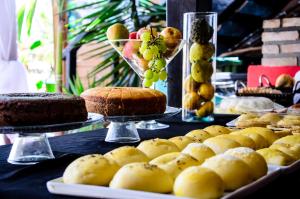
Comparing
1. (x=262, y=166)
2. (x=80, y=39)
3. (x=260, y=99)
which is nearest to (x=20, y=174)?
(x=262, y=166)

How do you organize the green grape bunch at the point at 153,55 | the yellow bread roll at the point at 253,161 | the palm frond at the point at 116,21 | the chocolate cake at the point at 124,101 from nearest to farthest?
the yellow bread roll at the point at 253,161
the chocolate cake at the point at 124,101
the green grape bunch at the point at 153,55
the palm frond at the point at 116,21

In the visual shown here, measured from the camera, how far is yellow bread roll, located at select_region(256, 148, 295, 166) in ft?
2.81

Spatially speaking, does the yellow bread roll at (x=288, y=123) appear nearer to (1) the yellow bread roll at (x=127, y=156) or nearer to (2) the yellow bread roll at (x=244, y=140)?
(2) the yellow bread roll at (x=244, y=140)

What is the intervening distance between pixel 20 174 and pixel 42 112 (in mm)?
175

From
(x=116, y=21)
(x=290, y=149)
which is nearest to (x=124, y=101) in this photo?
(x=290, y=149)

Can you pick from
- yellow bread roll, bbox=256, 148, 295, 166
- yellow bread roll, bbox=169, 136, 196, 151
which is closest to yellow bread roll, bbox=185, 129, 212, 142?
yellow bread roll, bbox=169, 136, 196, 151

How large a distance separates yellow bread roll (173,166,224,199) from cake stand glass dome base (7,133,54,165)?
0.44 metres

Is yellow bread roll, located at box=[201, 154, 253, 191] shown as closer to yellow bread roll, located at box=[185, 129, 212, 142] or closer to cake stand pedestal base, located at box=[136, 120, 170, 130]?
yellow bread roll, located at box=[185, 129, 212, 142]

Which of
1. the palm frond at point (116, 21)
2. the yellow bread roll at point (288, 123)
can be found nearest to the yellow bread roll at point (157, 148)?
the yellow bread roll at point (288, 123)

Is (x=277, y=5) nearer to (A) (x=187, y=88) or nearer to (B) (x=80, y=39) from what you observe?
(B) (x=80, y=39)

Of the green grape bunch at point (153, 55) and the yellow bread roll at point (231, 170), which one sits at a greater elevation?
the green grape bunch at point (153, 55)

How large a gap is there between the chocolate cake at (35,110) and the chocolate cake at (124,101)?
0.66 ft

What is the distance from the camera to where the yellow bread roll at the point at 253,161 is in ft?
2.47

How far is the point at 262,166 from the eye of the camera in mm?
770
